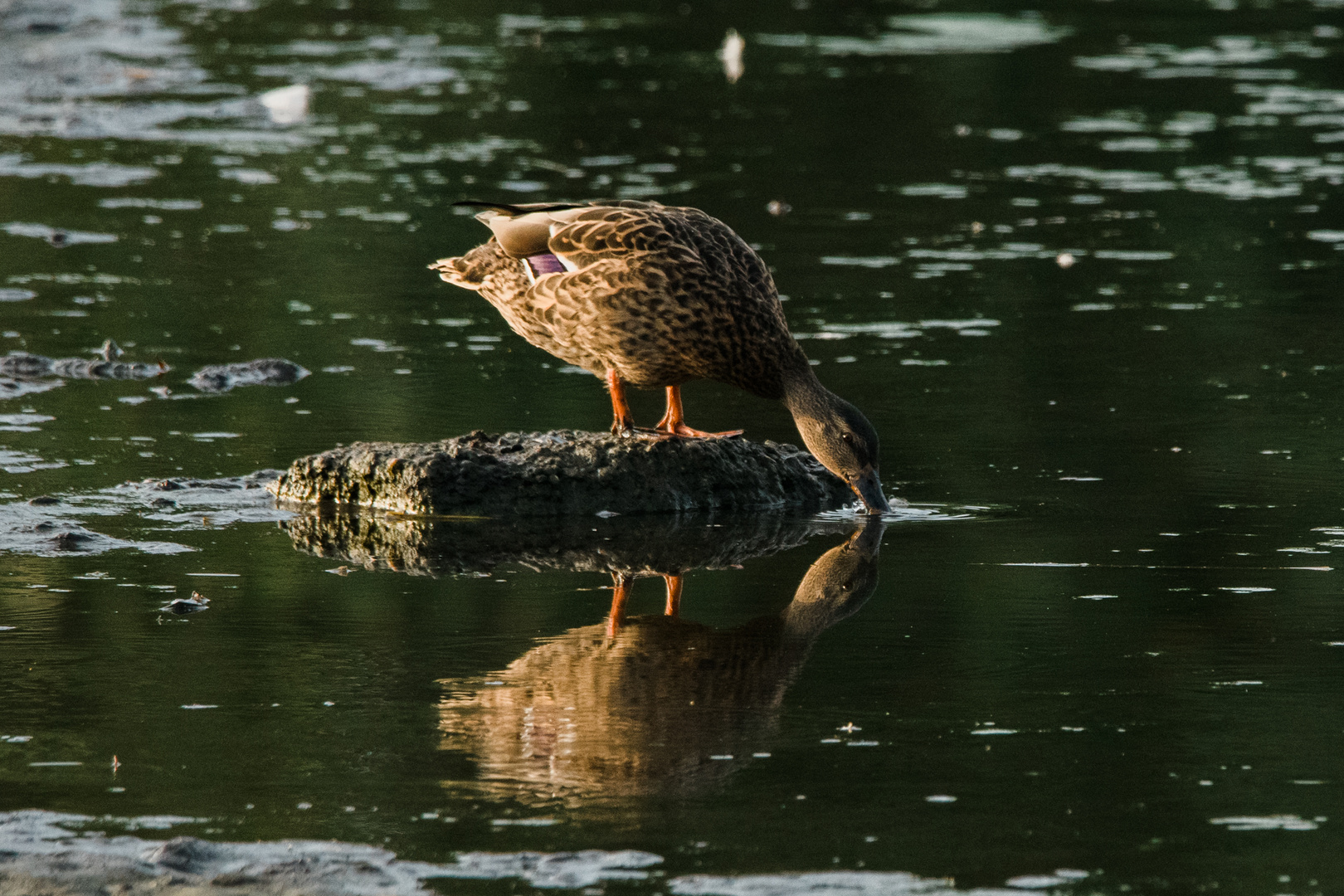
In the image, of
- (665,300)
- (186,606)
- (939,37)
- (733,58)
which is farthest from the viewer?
(939,37)

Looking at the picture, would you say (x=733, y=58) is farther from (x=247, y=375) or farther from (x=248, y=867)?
(x=248, y=867)

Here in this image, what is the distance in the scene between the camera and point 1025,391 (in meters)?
8.91

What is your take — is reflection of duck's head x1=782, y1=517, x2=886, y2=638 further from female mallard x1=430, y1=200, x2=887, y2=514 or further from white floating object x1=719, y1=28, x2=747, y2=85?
white floating object x1=719, y1=28, x2=747, y2=85

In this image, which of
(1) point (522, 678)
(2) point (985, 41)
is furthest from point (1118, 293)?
(2) point (985, 41)

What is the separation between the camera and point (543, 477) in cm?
715

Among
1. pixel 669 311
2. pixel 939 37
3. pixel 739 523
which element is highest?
pixel 939 37

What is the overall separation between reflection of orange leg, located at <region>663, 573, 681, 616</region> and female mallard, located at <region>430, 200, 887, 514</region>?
3.78 feet

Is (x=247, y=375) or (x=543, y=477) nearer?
(x=543, y=477)

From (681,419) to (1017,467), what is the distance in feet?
4.33

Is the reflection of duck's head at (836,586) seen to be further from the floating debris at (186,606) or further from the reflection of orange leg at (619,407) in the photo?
the floating debris at (186,606)

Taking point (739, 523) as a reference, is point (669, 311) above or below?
above

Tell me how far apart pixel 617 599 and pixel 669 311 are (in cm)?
159

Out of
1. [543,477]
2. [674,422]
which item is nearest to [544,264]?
[674,422]

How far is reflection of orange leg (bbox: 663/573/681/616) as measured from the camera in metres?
5.79
